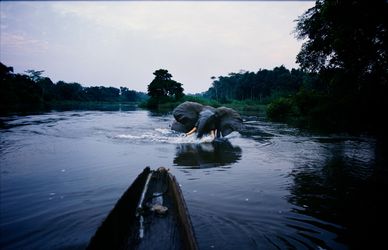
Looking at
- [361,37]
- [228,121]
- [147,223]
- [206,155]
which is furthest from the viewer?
[228,121]

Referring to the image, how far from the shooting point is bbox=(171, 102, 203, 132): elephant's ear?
15336 millimetres

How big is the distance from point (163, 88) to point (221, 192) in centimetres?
5347

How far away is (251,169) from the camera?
8.74m

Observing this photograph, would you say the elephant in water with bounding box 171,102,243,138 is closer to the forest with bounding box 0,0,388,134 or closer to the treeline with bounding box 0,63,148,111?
the forest with bounding box 0,0,388,134

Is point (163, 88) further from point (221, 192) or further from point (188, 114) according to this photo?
point (221, 192)

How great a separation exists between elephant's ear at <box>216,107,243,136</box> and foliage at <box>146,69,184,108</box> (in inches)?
1726

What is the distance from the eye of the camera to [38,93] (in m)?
63.6

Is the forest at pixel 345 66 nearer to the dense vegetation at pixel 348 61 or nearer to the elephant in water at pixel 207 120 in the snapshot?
the dense vegetation at pixel 348 61

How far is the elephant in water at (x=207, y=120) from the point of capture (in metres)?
14.2

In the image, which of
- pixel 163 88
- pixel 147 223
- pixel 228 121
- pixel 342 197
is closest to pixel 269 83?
pixel 163 88

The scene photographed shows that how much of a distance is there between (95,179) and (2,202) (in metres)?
2.18

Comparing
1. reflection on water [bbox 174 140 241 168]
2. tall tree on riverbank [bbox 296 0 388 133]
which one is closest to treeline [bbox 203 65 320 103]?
tall tree on riverbank [bbox 296 0 388 133]

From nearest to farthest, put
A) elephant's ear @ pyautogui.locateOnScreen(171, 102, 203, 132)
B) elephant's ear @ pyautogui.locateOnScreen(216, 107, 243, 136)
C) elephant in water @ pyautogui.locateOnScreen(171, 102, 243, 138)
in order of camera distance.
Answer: elephant in water @ pyautogui.locateOnScreen(171, 102, 243, 138) → elephant's ear @ pyautogui.locateOnScreen(216, 107, 243, 136) → elephant's ear @ pyautogui.locateOnScreen(171, 102, 203, 132)

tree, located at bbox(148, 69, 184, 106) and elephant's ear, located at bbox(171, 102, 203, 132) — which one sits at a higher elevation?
tree, located at bbox(148, 69, 184, 106)
